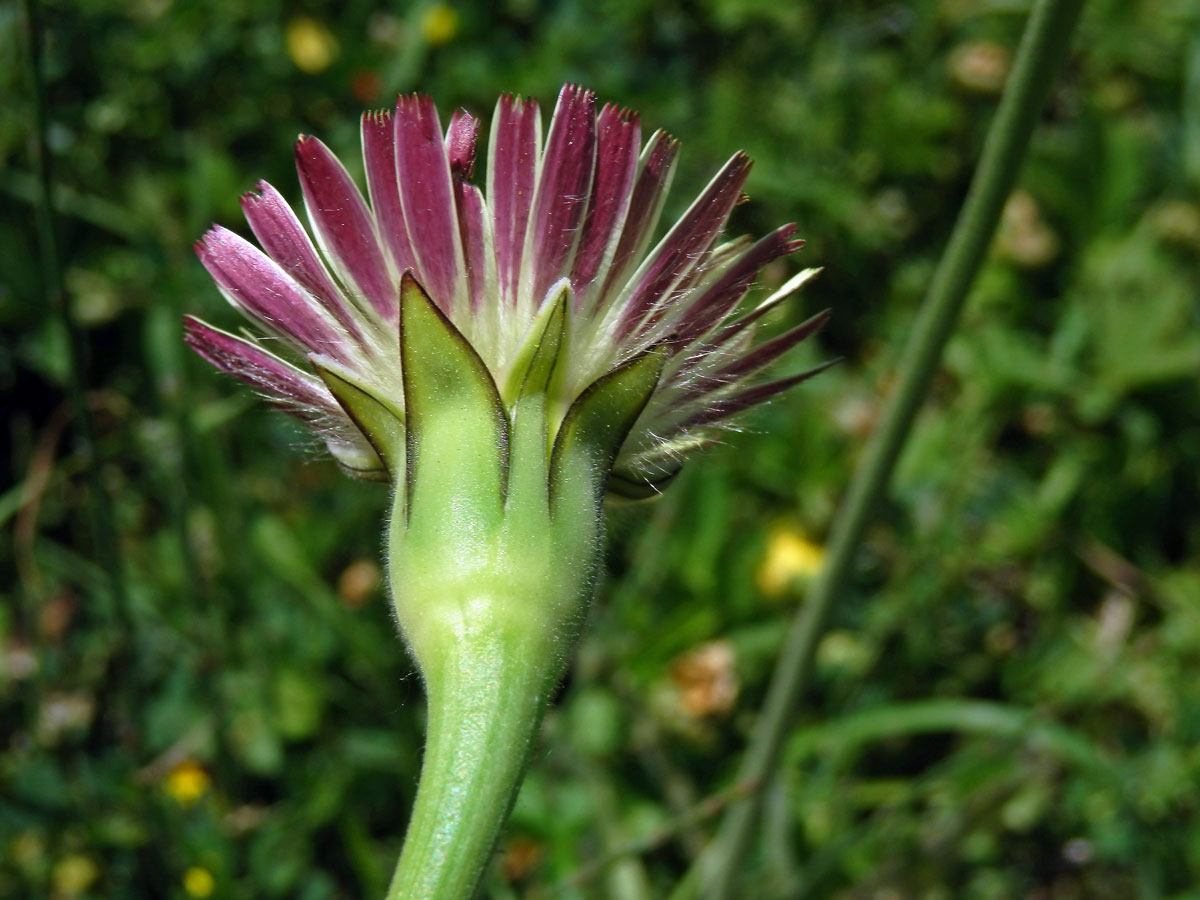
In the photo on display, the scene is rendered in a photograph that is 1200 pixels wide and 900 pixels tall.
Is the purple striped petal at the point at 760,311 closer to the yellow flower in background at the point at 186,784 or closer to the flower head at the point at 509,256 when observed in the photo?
the flower head at the point at 509,256

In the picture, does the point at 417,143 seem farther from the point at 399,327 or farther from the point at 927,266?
the point at 927,266

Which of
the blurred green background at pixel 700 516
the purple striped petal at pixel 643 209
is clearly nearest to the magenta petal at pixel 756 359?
the purple striped petal at pixel 643 209

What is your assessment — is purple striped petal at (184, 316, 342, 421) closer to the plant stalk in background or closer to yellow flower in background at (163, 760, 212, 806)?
the plant stalk in background

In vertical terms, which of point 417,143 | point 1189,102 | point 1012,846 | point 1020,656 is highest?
point 417,143

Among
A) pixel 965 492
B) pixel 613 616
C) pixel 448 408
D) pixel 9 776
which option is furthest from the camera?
pixel 965 492

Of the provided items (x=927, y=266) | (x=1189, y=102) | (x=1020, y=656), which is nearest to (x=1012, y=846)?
(x=1020, y=656)

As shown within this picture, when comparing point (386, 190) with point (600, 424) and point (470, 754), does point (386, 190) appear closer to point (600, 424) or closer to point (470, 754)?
point (600, 424)

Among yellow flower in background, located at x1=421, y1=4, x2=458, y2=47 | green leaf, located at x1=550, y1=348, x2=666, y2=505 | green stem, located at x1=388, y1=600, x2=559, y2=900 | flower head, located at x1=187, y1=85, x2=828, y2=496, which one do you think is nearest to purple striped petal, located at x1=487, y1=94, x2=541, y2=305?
flower head, located at x1=187, y1=85, x2=828, y2=496

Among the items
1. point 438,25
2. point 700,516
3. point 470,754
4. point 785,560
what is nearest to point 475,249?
point 470,754
